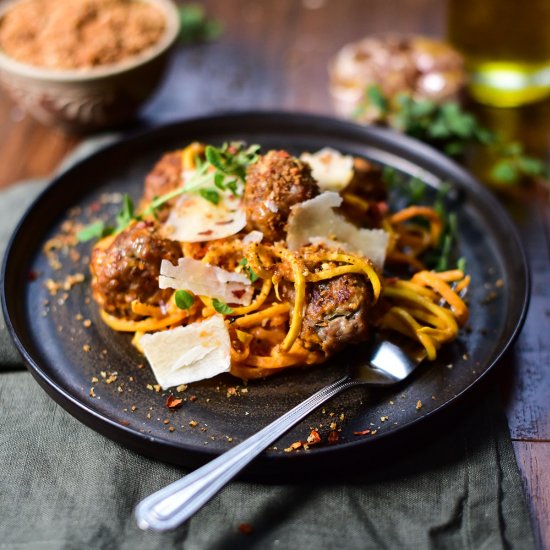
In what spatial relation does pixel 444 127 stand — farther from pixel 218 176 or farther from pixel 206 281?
pixel 206 281

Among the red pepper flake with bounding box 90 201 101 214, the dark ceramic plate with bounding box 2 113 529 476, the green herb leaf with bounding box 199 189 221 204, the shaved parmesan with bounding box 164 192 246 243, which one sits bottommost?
the red pepper flake with bounding box 90 201 101 214

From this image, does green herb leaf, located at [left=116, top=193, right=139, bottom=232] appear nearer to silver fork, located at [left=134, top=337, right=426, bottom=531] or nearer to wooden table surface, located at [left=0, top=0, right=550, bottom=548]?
silver fork, located at [left=134, top=337, right=426, bottom=531]

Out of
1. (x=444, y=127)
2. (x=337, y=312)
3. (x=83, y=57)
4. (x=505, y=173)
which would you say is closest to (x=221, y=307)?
(x=337, y=312)

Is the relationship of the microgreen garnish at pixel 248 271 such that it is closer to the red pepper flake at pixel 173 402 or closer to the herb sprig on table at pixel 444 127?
the red pepper flake at pixel 173 402

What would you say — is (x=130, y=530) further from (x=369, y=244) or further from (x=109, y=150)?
(x=109, y=150)

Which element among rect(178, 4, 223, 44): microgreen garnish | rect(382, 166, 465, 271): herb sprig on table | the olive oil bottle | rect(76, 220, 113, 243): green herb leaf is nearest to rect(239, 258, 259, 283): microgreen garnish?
rect(76, 220, 113, 243): green herb leaf

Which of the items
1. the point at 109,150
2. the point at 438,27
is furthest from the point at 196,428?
the point at 438,27
